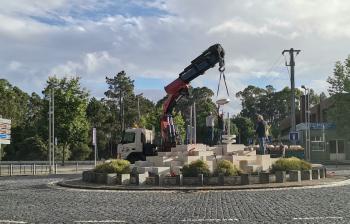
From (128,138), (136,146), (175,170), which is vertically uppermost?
(128,138)

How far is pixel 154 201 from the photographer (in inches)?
618

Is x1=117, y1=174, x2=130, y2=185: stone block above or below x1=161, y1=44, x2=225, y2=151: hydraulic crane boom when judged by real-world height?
below

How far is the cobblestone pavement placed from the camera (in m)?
11.7

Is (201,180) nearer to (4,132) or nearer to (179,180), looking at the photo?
(179,180)

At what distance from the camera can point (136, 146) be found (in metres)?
32.6

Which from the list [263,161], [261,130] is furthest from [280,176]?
[261,130]

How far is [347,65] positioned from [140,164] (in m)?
37.1

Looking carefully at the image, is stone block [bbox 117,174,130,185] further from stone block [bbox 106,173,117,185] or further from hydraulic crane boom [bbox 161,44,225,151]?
hydraulic crane boom [bbox 161,44,225,151]

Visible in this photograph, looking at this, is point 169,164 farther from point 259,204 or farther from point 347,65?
point 347,65

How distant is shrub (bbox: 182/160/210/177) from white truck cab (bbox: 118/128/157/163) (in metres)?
11.4

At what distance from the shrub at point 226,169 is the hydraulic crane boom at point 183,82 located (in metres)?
6.41

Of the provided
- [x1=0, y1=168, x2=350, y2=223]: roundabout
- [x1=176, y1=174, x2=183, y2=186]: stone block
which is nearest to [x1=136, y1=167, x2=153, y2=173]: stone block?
[x1=176, y1=174, x2=183, y2=186]: stone block

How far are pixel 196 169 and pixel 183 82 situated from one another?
8450 mm

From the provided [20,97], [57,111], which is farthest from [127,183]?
[20,97]
